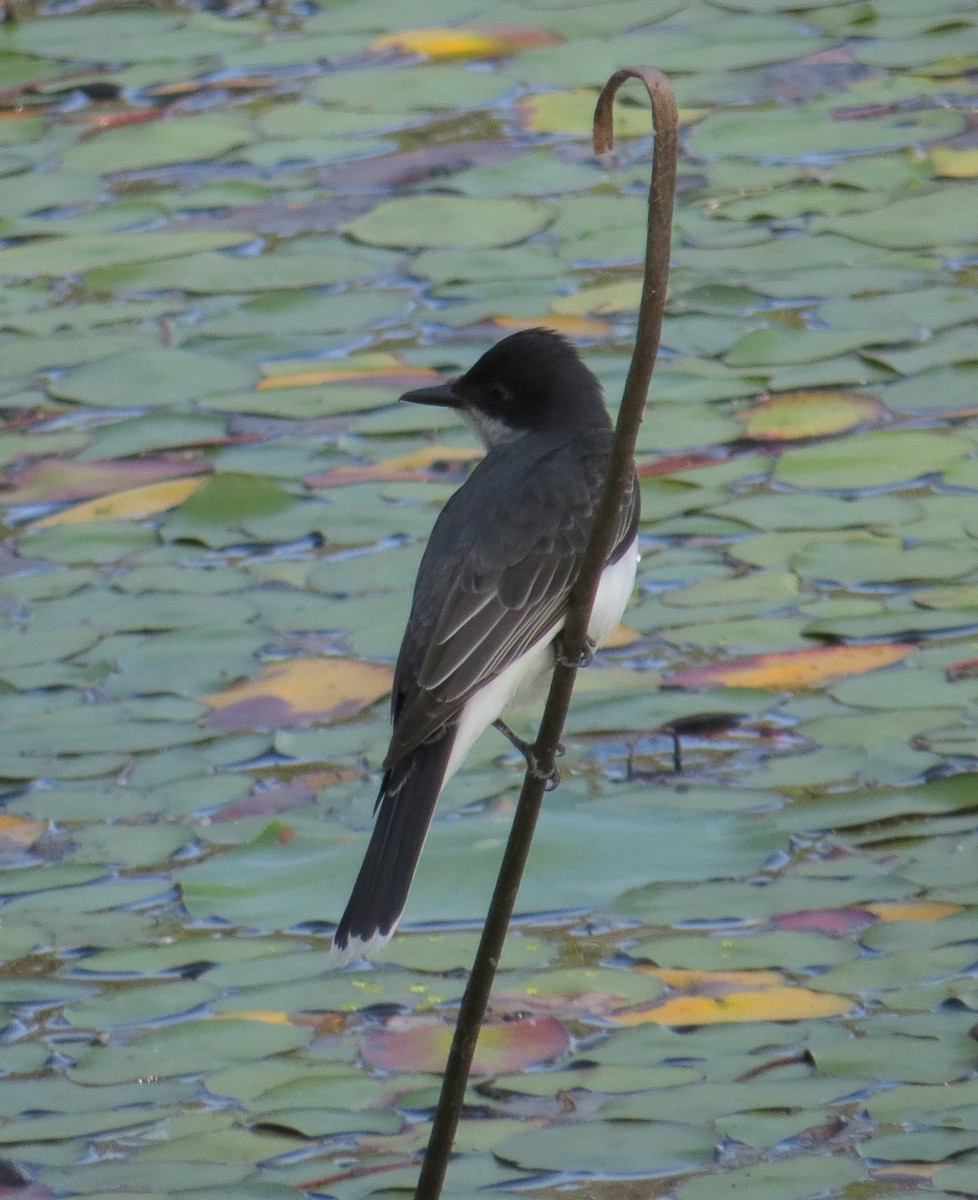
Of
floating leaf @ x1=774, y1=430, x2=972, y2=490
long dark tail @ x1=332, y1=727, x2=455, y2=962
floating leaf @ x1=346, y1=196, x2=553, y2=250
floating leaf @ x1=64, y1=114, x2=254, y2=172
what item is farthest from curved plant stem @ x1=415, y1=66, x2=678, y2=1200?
floating leaf @ x1=64, y1=114, x2=254, y2=172

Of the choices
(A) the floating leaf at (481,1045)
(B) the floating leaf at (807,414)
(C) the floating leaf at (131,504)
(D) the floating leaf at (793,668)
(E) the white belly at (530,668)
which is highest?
(E) the white belly at (530,668)

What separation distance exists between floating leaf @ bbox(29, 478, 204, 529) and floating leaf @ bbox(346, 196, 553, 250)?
67.8 inches

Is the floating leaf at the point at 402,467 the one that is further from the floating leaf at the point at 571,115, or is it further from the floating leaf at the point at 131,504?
the floating leaf at the point at 571,115

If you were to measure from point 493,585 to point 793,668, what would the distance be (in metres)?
1.87

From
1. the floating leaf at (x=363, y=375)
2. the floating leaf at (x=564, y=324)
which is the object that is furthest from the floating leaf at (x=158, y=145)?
the floating leaf at (x=564, y=324)

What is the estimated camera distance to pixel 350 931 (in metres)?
3.62

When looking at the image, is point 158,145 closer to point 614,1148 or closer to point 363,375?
point 363,375

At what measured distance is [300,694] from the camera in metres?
5.94

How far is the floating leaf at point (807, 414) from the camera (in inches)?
275

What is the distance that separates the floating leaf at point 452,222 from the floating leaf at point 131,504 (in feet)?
5.65

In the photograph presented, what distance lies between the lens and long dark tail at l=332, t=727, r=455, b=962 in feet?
11.9

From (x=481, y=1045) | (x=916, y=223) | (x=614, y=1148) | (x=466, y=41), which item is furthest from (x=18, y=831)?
(x=466, y=41)

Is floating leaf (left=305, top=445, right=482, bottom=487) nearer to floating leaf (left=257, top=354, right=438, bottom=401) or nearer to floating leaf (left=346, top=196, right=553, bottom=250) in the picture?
floating leaf (left=257, top=354, right=438, bottom=401)

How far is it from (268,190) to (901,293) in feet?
8.03
